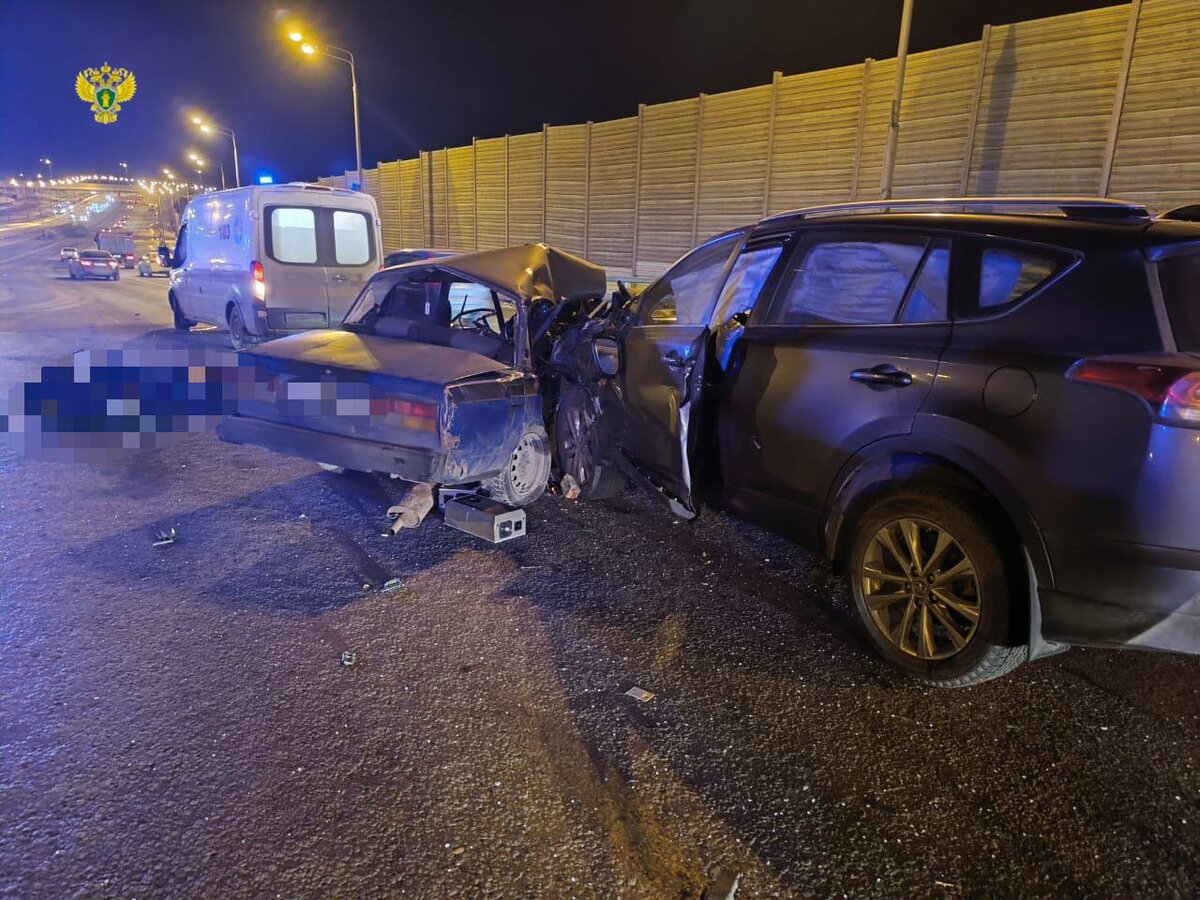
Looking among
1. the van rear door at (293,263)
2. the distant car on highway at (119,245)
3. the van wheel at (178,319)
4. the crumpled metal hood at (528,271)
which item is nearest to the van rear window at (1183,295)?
the crumpled metal hood at (528,271)

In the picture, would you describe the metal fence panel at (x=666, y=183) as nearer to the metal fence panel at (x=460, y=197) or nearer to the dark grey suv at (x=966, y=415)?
the metal fence panel at (x=460, y=197)

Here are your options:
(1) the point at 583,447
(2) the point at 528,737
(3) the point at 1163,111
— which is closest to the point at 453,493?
(1) the point at 583,447

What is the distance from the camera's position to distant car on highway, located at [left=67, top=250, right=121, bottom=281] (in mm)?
29141

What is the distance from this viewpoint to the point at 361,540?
4574mm

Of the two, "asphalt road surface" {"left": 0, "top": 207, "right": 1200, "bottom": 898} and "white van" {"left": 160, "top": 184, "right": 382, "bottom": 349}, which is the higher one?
"white van" {"left": 160, "top": 184, "right": 382, "bottom": 349}

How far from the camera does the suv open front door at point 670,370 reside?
3912 millimetres

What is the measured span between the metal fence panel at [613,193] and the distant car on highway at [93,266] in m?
19.5

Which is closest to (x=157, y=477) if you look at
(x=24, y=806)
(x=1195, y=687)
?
(x=24, y=806)

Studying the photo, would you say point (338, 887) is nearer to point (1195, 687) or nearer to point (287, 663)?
point (287, 663)

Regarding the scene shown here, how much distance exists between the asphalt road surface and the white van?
6.65 meters

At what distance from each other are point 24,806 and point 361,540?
2.33m

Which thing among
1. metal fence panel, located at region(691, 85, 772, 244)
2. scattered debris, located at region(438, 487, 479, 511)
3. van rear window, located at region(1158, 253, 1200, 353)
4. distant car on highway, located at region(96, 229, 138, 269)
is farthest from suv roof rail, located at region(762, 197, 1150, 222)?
distant car on highway, located at region(96, 229, 138, 269)

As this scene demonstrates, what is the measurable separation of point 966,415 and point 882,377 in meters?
0.38

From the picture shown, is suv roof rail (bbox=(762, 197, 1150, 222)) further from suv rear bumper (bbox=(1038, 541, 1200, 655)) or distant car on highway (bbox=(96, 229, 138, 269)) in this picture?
distant car on highway (bbox=(96, 229, 138, 269))
